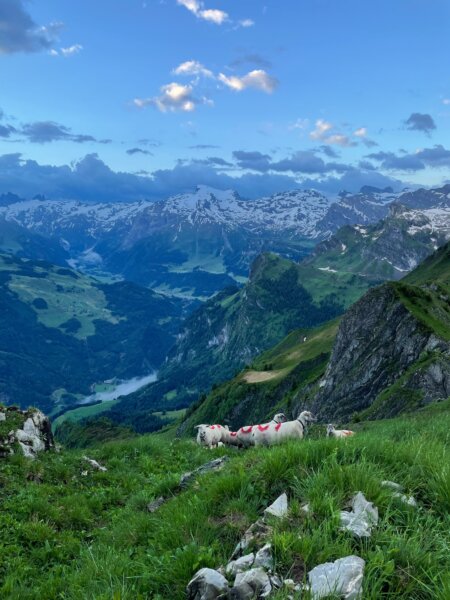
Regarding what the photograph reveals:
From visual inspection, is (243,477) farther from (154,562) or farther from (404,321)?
(404,321)

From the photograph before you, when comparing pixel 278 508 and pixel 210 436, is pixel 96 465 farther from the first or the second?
pixel 278 508

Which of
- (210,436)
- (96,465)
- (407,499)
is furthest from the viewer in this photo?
(210,436)

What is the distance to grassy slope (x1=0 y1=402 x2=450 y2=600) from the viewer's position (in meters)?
6.26

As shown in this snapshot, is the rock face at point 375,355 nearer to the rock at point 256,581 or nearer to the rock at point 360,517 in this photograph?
the rock at point 360,517

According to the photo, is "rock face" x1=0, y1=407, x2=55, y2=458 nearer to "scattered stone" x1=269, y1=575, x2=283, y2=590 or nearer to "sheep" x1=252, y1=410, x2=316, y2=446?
"sheep" x1=252, y1=410, x2=316, y2=446

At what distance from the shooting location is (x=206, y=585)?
6.36 m

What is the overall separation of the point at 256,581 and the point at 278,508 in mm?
1717

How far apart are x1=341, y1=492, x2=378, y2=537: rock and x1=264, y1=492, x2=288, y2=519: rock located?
0.99 metres

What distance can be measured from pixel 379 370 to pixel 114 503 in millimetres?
81252

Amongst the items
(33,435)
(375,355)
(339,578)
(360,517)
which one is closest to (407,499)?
(360,517)

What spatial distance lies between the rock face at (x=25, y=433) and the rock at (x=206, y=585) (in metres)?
14.1

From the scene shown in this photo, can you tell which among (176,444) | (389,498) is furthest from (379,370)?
(389,498)

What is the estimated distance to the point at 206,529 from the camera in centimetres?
808

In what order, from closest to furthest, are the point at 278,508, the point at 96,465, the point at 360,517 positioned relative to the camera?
the point at 360,517 < the point at 278,508 < the point at 96,465
